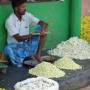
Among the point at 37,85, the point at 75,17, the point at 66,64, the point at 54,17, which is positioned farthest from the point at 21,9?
the point at 37,85

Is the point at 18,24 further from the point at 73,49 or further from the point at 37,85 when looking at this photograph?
the point at 37,85

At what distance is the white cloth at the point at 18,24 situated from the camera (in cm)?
728

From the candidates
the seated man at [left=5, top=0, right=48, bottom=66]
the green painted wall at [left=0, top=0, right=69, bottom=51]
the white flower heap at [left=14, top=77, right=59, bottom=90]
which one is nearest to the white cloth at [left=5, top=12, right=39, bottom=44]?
the seated man at [left=5, top=0, right=48, bottom=66]

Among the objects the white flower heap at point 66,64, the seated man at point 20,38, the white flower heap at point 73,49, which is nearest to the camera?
the white flower heap at point 66,64

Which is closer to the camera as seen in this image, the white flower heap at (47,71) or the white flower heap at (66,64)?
the white flower heap at (47,71)

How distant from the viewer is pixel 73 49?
331 inches

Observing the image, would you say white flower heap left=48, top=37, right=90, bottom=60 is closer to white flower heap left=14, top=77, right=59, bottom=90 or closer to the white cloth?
the white cloth

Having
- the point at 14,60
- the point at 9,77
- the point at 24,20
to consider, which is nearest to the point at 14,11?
the point at 24,20

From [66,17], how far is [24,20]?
1817 mm

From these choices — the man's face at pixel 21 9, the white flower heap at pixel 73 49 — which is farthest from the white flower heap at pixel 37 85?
the white flower heap at pixel 73 49

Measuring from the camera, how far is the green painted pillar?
8945mm

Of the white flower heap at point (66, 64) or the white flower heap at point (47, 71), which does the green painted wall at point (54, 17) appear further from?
the white flower heap at point (47, 71)

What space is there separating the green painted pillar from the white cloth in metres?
1.52

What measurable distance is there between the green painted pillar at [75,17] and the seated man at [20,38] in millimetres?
1572
